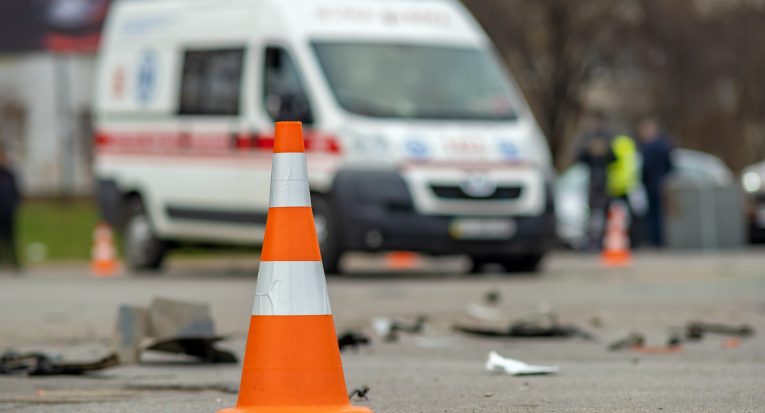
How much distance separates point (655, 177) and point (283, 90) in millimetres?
9040

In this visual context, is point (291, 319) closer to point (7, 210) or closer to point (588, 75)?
point (7, 210)

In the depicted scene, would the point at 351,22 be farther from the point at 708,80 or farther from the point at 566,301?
the point at 708,80

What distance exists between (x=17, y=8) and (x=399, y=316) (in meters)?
28.0

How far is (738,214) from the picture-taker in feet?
74.7

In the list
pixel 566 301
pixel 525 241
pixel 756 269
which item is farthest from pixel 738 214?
pixel 566 301

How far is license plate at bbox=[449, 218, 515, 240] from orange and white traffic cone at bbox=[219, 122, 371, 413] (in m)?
9.80

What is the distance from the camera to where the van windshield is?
16.1 meters

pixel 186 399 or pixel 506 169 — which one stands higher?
pixel 506 169

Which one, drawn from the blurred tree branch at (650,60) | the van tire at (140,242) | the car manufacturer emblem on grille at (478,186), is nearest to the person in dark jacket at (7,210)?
the van tire at (140,242)

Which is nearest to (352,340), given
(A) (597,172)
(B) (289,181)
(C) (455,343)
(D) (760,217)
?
(C) (455,343)

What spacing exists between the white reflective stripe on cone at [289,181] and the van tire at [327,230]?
9.71m

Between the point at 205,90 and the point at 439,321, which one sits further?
the point at 205,90

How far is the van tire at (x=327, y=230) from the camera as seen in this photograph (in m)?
15.9

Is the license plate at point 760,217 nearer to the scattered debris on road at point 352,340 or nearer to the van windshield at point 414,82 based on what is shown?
the van windshield at point 414,82
